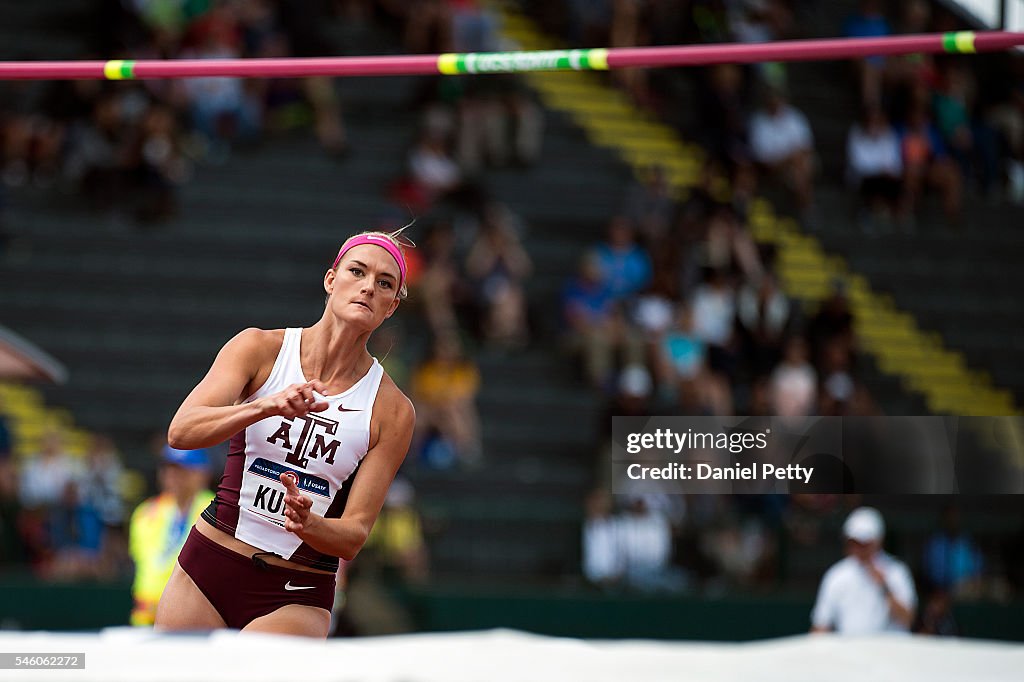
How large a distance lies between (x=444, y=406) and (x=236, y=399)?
907 centimetres

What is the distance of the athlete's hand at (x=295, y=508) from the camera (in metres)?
4.50

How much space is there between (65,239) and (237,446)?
36.1ft

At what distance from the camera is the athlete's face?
493 cm

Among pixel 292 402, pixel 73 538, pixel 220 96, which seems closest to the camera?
pixel 292 402

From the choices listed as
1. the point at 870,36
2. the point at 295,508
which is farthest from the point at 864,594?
the point at 870,36

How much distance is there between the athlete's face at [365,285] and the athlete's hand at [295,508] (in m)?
0.64

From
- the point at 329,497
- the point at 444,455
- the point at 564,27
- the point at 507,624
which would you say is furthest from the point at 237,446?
the point at 564,27

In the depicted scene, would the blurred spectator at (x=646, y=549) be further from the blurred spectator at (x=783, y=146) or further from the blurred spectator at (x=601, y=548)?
the blurred spectator at (x=783, y=146)

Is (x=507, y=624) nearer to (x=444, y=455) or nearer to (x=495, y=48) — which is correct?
(x=444, y=455)

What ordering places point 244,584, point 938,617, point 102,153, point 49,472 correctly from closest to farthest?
1. point 244,584
2. point 938,617
3. point 49,472
4. point 102,153

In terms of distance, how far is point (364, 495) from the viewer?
191 inches

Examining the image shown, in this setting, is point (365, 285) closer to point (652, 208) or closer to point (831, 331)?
point (831, 331)

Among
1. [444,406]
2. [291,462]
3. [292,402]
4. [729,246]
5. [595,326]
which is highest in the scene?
[729,246]

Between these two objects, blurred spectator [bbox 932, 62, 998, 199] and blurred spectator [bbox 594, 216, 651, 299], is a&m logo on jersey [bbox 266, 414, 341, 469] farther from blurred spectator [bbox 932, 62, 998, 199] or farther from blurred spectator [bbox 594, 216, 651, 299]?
blurred spectator [bbox 932, 62, 998, 199]
